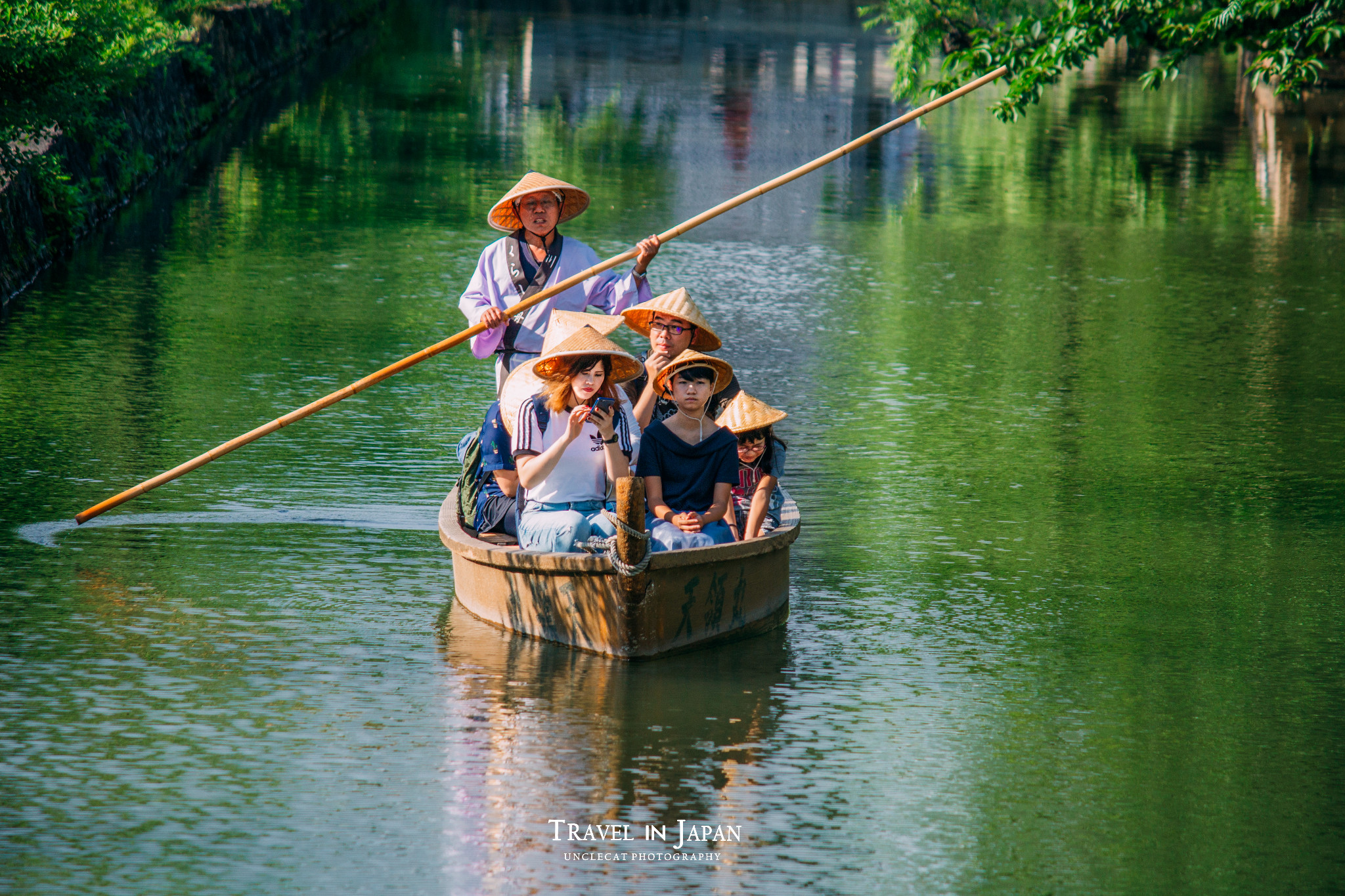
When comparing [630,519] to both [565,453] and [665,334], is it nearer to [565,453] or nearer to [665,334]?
[565,453]

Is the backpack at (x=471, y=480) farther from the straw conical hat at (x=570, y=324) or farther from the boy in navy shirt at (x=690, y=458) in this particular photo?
the boy in navy shirt at (x=690, y=458)

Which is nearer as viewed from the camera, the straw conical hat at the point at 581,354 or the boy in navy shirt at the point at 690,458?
the straw conical hat at the point at 581,354

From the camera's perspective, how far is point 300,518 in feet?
30.9

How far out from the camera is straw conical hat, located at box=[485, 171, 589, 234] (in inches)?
322

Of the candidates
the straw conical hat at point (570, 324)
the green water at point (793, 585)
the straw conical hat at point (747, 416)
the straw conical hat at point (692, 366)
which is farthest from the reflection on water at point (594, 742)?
the straw conical hat at point (570, 324)

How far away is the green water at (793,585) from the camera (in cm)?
594

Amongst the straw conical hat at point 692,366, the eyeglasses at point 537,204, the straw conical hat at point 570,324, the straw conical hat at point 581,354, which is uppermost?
the eyeglasses at point 537,204

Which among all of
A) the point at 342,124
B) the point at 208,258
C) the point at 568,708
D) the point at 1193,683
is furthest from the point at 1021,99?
Answer: the point at 342,124

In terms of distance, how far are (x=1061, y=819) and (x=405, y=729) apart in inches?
101

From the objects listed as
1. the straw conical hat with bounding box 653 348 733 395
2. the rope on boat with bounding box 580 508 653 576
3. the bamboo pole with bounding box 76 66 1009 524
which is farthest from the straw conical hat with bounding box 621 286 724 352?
the rope on boat with bounding box 580 508 653 576

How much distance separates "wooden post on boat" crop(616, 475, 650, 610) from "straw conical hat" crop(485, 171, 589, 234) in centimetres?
196

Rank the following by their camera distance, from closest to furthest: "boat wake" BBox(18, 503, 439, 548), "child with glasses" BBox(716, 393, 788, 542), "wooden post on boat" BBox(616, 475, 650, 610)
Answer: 1. "wooden post on boat" BBox(616, 475, 650, 610)
2. "child with glasses" BBox(716, 393, 788, 542)
3. "boat wake" BBox(18, 503, 439, 548)

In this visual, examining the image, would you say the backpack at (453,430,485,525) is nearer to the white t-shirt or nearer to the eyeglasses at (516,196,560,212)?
the white t-shirt

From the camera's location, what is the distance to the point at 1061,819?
20.0 ft
